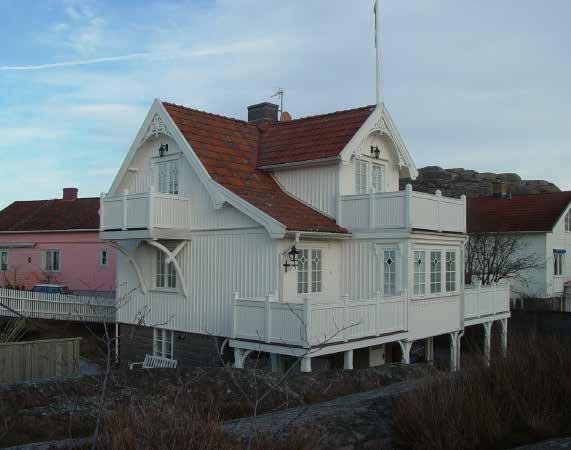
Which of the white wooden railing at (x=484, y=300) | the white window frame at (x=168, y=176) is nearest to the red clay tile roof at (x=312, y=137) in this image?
the white window frame at (x=168, y=176)

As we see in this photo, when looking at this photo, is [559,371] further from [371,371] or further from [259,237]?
[259,237]

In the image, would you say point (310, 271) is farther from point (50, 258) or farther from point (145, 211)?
point (50, 258)

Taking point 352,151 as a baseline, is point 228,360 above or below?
below

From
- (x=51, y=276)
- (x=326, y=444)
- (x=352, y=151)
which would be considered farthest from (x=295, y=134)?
(x=51, y=276)

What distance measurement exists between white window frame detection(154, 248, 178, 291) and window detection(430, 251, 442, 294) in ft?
24.0

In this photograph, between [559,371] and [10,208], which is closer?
[559,371]

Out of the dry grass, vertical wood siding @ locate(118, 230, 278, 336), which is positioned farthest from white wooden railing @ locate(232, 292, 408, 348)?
the dry grass

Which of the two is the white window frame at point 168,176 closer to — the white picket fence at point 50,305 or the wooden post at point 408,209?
the wooden post at point 408,209

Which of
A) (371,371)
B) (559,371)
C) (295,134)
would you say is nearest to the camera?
(559,371)

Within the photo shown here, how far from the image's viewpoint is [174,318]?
19.1 metres

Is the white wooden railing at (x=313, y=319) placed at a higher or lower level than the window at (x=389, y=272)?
lower

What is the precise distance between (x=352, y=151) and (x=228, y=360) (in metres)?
6.51

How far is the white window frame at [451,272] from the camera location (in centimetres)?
1948

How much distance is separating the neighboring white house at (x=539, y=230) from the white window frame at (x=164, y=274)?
783 inches
